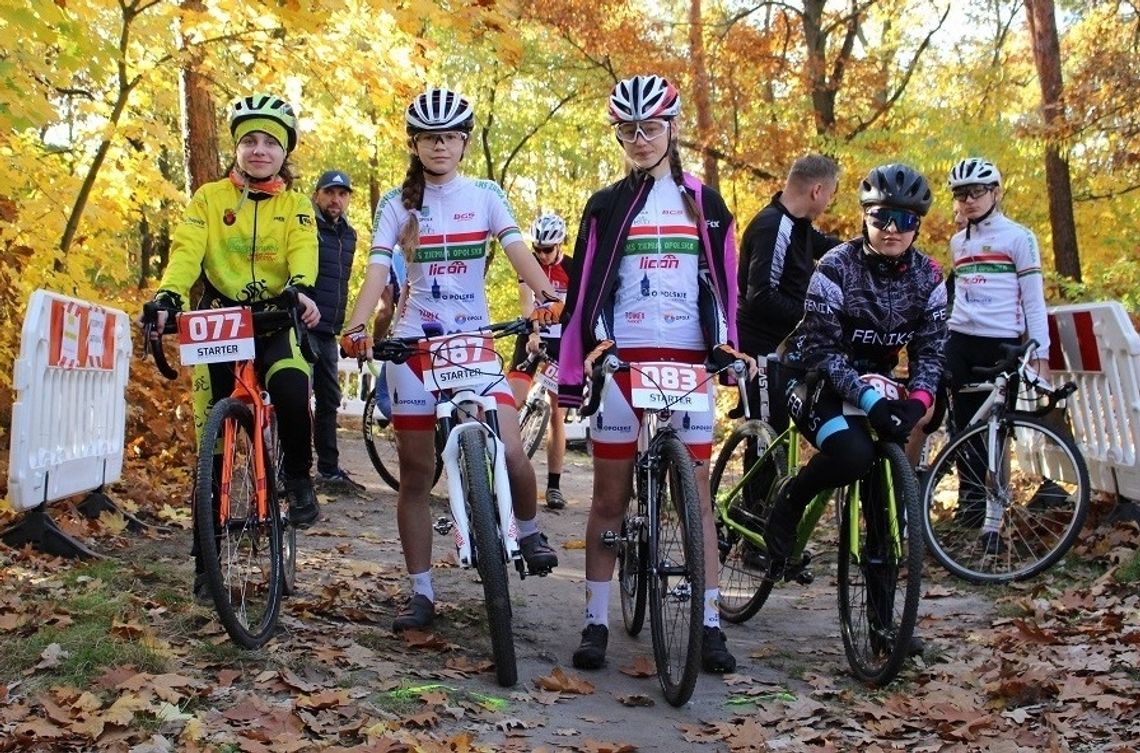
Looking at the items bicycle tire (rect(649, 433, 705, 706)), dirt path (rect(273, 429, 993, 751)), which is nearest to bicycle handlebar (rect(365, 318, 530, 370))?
bicycle tire (rect(649, 433, 705, 706))

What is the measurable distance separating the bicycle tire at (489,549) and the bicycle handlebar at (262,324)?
0.86 metres

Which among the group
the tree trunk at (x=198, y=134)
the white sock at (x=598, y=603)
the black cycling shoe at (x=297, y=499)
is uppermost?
the tree trunk at (x=198, y=134)

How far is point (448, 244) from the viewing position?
5461 millimetres

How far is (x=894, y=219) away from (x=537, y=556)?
6.69 ft

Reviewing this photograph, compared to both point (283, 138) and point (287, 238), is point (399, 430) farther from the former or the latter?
point (283, 138)

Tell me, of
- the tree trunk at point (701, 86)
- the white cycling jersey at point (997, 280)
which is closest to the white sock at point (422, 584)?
the white cycling jersey at point (997, 280)

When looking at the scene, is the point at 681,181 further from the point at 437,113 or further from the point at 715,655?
the point at 715,655

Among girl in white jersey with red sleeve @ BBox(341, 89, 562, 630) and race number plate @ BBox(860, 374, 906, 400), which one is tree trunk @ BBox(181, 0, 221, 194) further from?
race number plate @ BBox(860, 374, 906, 400)

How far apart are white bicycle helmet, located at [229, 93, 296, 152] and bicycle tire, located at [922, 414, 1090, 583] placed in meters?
3.85

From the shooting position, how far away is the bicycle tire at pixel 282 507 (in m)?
5.22

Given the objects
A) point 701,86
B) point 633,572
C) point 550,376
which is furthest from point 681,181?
point 701,86

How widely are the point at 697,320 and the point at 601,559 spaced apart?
1.11 m

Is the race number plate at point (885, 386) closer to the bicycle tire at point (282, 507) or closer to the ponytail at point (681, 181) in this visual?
the ponytail at point (681, 181)

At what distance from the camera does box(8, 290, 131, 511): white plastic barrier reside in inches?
249
